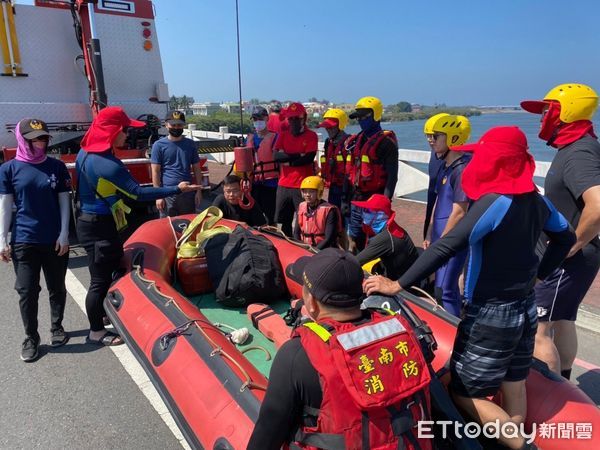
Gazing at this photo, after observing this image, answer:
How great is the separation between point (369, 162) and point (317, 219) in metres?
0.72

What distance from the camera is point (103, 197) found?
10.3 feet

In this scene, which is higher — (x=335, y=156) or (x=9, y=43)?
(x=9, y=43)

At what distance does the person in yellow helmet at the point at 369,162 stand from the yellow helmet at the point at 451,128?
81cm

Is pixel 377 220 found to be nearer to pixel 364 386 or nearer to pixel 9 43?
pixel 364 386

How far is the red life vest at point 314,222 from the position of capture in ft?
13.1

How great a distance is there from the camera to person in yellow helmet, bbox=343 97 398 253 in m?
4.05

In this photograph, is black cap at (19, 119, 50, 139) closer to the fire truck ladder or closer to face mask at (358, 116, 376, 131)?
face mask at (358, 116, 376, 131)

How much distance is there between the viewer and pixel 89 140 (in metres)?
Answer: 3.09

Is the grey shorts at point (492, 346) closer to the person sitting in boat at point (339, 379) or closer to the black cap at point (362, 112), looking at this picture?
the person sitting in boat at point (339, 379)

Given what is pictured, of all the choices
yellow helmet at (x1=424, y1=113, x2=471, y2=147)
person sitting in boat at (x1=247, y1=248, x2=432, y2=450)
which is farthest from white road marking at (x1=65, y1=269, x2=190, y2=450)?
yellow helmet at (x1=424, y1=113, x2=471, y2=147)

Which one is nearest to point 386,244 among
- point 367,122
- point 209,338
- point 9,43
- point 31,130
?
point 209,338

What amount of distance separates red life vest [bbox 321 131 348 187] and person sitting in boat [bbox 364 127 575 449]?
2841 mm

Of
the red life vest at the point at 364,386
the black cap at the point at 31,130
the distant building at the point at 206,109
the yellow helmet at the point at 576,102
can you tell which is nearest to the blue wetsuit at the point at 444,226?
the yellow helmet at the point at 576,102

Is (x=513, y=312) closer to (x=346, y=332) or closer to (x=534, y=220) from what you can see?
(x=534, y=220)
